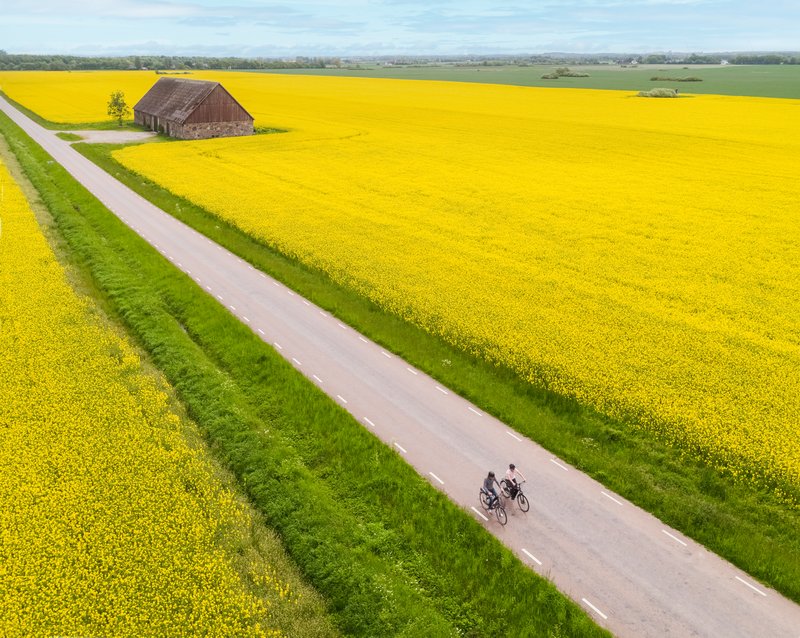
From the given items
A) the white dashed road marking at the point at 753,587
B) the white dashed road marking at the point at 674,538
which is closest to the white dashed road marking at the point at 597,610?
the white dashed road marking at the point at 674,538

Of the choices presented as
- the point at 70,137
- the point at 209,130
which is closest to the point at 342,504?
the point at 209,130

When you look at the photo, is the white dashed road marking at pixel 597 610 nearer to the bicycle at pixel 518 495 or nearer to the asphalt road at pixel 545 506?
the asphalt road at pixel 545 506

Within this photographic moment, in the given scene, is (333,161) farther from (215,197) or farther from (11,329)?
(11,329)

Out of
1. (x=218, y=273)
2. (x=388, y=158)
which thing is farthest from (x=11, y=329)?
(x=388, y=158)

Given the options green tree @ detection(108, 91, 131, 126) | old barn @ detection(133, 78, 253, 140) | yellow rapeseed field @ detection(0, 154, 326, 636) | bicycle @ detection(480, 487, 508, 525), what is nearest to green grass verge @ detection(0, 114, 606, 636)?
bicycle @ detection(480, 487, 508, 525)

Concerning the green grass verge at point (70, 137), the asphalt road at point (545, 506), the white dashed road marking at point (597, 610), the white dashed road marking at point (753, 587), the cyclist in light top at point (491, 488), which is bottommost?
the green grass verge at point (70, 137)

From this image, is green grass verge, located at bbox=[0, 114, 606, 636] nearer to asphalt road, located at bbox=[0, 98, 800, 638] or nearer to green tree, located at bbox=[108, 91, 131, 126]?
asphalt road, located at bbox=[0, 98, 800, 638]

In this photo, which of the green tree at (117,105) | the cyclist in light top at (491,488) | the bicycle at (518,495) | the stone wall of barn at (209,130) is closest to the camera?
the cyclist in light top at (491,488)

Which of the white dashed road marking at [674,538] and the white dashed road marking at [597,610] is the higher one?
the white dashed road marking at [597,610]
